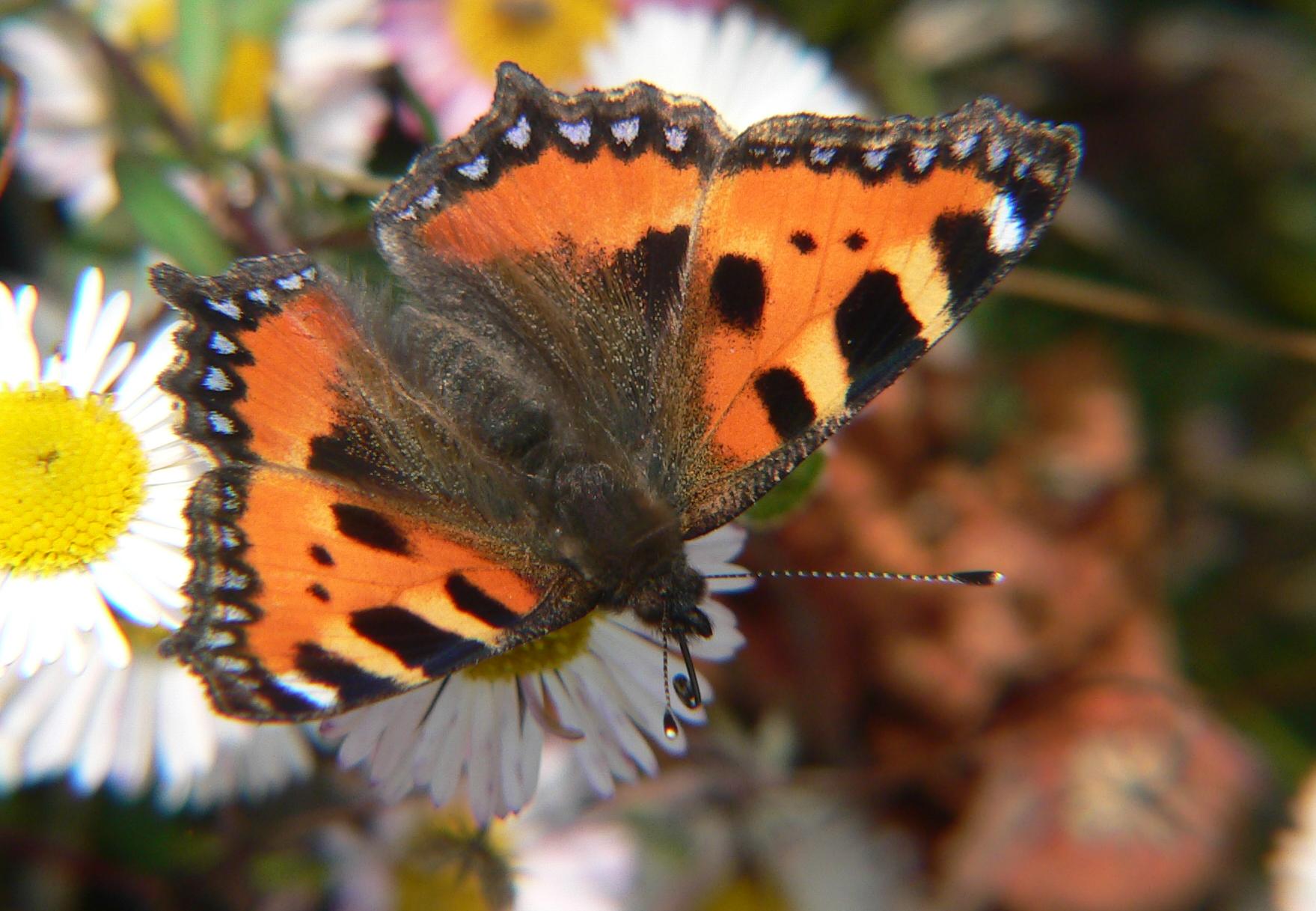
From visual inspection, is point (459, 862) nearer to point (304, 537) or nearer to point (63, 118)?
point (304, 537)

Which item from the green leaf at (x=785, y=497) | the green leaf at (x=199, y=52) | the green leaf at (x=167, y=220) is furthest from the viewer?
the green leaf at (x=199, y=52)

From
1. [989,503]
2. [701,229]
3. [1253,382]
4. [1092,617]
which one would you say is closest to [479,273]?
[701,229]

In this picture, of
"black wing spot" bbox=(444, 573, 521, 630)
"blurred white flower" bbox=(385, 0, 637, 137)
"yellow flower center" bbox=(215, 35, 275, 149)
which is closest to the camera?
"black wing spot" bbox=(444, 573, 521, 630)

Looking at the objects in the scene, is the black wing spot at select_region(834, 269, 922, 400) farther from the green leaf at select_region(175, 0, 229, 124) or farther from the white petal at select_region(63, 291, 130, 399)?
the green leaf at select_region(175, 0, 229, 124)

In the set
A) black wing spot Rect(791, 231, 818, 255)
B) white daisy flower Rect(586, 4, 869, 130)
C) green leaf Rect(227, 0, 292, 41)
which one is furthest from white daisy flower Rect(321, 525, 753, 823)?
green leaf Rect(227, 0, 292, 41)

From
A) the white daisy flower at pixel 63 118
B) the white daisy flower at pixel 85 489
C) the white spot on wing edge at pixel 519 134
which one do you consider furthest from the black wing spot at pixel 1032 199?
the white daisy flower at pixel 63 118

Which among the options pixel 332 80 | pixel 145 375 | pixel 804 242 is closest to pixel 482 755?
pixel 145 375

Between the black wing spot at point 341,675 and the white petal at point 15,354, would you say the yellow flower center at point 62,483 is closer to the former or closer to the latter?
the white petal at point 15,354
